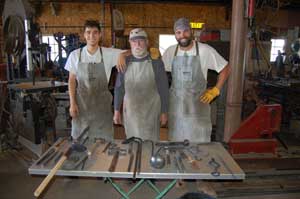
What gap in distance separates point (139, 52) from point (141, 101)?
0.36m

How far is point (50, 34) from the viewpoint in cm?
726

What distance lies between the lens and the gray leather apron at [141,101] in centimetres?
202

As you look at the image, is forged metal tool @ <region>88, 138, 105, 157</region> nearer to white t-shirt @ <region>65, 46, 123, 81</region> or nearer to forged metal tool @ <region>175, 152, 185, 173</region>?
forged metal tool @ <region>175, 152, 185, 173</region>

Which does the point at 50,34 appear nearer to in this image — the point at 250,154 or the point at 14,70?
the point at 14,70

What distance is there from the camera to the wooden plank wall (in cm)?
721

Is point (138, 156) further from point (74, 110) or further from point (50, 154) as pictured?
point (74, 110)

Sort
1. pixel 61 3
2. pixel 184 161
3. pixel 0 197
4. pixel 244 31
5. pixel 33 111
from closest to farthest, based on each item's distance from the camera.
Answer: pixel 184 161
pixel 0 197
pixel 244 31
pixel 33 111
pixel 61 3

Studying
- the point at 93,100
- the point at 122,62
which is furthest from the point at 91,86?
the point at 122,62

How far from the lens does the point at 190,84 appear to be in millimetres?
2049

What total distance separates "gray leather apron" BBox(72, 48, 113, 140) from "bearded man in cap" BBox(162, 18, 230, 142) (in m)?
0.50

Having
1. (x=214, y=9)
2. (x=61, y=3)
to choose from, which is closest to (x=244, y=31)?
(x=214, y=9)

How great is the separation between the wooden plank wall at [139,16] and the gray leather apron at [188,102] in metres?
5.56

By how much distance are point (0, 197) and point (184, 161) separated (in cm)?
179

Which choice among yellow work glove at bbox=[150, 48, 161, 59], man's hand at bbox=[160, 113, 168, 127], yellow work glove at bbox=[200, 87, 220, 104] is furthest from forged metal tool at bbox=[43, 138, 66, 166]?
yellow work glove at bbox=[200, 87, 220, 104]
